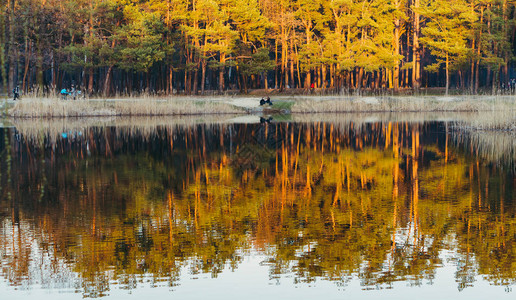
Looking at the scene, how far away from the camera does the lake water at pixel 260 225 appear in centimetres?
734

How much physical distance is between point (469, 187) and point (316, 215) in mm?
4133

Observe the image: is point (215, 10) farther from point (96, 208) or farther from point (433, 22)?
point (96, 208)

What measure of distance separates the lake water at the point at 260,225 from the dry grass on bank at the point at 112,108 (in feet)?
52.1

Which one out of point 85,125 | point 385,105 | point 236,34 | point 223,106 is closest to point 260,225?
point 85,125

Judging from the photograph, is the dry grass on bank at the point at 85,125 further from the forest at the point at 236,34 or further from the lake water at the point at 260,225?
the forest at the point at 236,34

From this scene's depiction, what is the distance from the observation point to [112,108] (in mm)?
38281

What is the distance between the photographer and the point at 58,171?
1630cm

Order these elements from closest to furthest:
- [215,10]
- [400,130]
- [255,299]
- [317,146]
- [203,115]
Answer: [255,299] < [317,146] < [400,130] < [203,115] < [215,10]

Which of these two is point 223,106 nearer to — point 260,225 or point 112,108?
point 112,108

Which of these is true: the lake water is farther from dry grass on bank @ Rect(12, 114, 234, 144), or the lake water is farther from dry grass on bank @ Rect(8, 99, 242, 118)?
dry grass on bank @ Rect(8, 99, 242, 118)

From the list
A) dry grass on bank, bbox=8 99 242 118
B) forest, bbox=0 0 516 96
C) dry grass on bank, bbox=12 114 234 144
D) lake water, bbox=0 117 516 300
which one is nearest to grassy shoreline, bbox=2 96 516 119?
dry grass on bank, bbox=8 99 242 118

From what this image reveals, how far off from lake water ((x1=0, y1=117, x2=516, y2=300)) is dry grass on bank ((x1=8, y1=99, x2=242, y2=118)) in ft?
52.1

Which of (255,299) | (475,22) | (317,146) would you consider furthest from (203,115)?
(255,299)

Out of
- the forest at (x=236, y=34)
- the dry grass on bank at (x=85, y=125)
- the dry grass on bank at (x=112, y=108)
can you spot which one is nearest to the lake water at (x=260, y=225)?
the dry grass on bank at (x=85, y=125)
